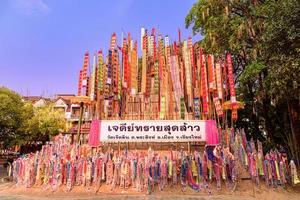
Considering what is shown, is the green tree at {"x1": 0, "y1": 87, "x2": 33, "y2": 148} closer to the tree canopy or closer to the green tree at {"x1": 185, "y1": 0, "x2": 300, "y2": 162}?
the tree canopy

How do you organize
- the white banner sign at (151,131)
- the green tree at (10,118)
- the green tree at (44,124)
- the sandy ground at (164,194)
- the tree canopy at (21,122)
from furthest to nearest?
the green tree at (44,124)
the tree canopy at (21,122)
the green tree at (10,118)
the white banner sign at (151,131)
the sandy ground at (164,194)

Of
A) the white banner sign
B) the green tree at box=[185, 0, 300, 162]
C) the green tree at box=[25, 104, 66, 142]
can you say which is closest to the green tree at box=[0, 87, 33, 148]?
the green tree at box=[25, 104, 66, 142]

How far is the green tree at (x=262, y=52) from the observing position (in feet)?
28.1

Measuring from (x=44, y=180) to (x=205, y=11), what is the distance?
1020 cm

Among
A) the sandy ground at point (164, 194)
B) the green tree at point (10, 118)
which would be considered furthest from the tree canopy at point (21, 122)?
the sandy ground at point (164, 194)

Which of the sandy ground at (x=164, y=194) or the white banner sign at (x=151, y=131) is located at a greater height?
the white banner sign at (x=151, y=131)

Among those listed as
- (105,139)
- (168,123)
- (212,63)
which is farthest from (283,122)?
(105,139)

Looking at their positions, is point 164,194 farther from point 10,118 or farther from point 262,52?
point 10,118

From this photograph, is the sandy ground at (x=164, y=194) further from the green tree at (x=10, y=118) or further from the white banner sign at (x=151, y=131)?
the green tree at (x=10, y=118)

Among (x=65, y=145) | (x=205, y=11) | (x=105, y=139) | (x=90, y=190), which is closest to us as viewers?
(x=90, y=190)

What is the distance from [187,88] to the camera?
35.2ft

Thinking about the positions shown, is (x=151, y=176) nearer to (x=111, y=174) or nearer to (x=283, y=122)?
(x=111, y=174)

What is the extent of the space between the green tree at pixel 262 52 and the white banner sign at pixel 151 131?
310 centimetres

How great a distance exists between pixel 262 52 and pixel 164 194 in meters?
6.28
